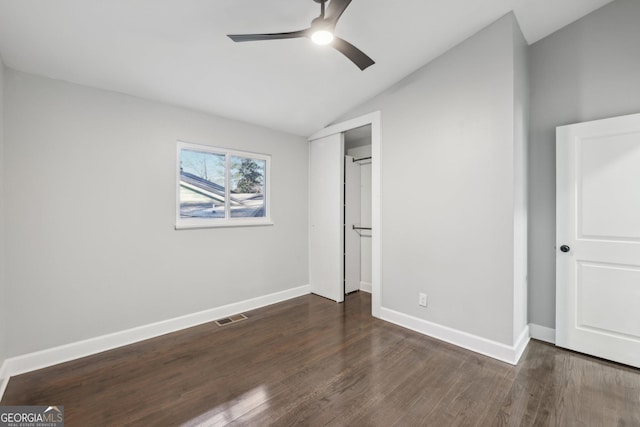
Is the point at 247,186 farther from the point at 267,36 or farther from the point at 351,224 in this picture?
the point at 267,36

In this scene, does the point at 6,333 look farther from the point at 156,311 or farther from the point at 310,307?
Answer: the point at 310,307

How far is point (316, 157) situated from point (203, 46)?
2213 millimetres

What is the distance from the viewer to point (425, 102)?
2.89 metres

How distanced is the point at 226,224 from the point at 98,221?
4.09ft

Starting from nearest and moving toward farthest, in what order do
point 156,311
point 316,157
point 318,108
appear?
point 156,311 < point 318,108 < point 316,157

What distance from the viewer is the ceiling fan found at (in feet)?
5.31

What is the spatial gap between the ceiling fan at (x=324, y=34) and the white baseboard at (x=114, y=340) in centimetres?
281

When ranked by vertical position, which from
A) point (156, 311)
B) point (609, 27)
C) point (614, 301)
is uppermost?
point (609, 27)

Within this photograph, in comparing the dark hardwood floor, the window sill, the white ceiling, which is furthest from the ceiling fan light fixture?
the dark hardwood floor

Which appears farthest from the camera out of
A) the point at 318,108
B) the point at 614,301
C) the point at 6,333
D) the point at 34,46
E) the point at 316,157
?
the point at 316,157

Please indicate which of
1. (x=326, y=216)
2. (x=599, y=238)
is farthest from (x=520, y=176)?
(x=326, y=216)

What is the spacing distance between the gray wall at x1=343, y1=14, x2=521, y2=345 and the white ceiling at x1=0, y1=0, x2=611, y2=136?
30 centimetres

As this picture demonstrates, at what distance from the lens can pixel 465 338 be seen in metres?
2.57

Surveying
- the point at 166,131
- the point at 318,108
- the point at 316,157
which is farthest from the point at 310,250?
the point at 166,131
